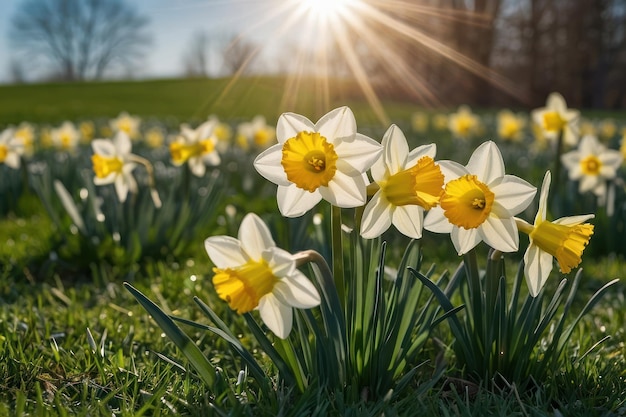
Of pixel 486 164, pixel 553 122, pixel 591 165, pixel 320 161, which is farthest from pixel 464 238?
pixel 553 122

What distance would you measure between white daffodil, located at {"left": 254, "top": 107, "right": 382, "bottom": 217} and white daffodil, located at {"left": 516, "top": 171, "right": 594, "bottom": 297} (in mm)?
448

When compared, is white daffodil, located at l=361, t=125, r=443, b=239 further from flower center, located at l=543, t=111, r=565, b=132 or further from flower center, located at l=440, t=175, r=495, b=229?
flower center, located at l=543, t=111, r=565, b=132

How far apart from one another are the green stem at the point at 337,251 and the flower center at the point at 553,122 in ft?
8.41

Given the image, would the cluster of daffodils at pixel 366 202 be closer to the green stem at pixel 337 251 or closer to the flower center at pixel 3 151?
the green stem at pixel 337 251

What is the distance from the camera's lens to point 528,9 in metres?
26.6

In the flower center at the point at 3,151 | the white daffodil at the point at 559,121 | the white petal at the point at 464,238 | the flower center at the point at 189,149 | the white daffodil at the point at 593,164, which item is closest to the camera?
the white petal at the point at 464,238

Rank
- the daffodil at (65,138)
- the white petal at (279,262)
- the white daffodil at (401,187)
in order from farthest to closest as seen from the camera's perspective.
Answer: the daffodil at (65,138) < the white daffodil at (401,187) < the white petal at (279,262)

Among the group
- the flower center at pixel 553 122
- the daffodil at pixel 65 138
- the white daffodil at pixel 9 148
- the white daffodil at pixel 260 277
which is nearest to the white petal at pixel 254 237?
the white daffodil at pixel 260 277

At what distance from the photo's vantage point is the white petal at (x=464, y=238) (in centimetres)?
154

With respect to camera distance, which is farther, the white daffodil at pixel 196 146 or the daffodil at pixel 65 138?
the daffodil at pixel 65 138

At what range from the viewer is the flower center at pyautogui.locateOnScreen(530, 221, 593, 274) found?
150 centimetres

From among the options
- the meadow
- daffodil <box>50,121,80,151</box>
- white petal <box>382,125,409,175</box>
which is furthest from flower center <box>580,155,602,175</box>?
daffodil <box>50,121,80,151</box>

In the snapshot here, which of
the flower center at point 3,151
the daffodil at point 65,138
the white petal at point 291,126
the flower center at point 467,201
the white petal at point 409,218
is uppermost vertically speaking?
the white petal at point 291,126

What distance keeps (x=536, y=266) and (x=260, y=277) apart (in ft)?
2.30
